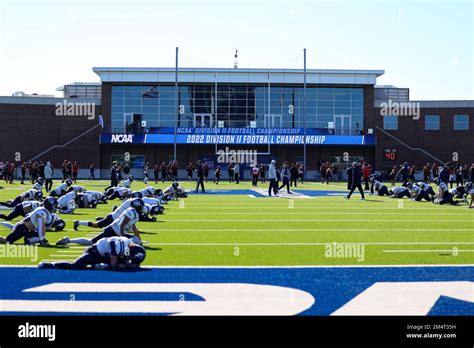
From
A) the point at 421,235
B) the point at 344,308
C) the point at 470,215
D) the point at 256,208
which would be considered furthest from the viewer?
the point at 256,208

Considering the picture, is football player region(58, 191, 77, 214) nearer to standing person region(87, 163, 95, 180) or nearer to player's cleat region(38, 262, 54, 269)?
player's cleat region(38, 262, 54, 269)

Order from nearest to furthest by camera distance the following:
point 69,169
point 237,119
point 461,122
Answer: point 69,169 → point 461,122 → point 237,119

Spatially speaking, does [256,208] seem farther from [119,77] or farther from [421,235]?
[119,77]

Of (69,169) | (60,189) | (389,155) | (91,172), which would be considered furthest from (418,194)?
(91,172)

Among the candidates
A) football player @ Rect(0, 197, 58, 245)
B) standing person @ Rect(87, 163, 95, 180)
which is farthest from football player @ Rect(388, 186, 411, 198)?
standing person @ Rect(87, 163, 95, 180)

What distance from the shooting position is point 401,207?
2273 cm

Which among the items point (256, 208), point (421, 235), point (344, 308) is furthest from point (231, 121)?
point (344, 308)

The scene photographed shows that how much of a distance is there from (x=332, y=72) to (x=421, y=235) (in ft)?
146

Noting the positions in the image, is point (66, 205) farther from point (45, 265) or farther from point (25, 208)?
point (45, 265)

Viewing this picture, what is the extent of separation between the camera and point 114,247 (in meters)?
9.65

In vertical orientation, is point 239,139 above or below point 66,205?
above

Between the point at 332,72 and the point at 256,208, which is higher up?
the point at 332,72

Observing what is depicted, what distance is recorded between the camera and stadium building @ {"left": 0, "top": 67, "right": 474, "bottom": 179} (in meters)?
57.2

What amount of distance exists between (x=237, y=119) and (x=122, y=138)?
10552 millimetres
